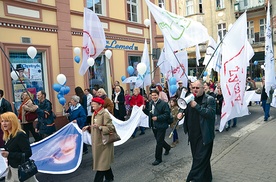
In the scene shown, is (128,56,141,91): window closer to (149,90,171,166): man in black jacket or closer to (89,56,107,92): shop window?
(89,56,107,92): shop window

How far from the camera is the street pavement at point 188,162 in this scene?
16.8ft

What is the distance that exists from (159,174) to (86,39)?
498cm

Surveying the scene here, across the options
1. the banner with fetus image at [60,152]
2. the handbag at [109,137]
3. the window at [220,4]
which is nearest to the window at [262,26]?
the window at [220,4]

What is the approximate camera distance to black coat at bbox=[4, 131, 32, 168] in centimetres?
377

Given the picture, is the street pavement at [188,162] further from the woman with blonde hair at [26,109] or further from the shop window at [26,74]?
the shop window at [26,74]

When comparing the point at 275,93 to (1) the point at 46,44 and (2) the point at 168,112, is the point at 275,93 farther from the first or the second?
(1) the point at 46,44

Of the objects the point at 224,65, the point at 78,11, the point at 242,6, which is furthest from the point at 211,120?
the point at 242,6

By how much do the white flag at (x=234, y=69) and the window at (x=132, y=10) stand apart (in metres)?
8.98

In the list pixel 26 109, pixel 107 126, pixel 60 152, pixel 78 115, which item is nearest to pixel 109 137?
pixel 107 126

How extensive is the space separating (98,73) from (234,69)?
304 inches

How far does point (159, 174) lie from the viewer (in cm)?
538

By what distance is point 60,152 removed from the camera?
17.6 ft

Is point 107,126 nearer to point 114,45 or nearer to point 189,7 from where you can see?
point 114,45

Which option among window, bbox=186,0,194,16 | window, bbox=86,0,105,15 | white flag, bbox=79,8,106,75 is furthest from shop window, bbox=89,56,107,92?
window, bbox=186,0,194,16
